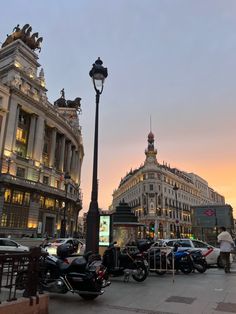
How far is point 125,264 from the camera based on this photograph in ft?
37.4

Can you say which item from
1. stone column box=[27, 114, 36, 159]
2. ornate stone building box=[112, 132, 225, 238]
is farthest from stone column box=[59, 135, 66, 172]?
ornate stone building box=[112, 132, 225, 238]

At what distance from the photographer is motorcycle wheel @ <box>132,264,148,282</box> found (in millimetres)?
11177

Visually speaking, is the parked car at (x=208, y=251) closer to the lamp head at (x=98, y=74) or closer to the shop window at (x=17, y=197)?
the lamp head at (x=98, y=74)

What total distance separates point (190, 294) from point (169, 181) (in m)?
96.1

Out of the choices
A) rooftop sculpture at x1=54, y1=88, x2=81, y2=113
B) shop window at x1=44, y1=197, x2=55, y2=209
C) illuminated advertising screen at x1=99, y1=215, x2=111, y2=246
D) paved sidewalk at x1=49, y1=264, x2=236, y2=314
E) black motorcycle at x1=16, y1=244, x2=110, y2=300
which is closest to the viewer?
paved sidewalk at x1=49, y1=264, x2=236, y2=314

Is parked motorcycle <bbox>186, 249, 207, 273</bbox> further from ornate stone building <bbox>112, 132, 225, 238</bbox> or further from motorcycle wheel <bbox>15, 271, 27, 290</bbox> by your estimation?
ornate stone building <bbox>112, 132, 225, 238</bbox>

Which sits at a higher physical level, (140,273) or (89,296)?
(140,273)

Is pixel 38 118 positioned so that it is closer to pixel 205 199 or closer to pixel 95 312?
pixel 95 312

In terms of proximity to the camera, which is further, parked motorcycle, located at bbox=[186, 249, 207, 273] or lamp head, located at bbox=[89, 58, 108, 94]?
parked motorcycle, located at bbox=[186, 249, 207, 273]

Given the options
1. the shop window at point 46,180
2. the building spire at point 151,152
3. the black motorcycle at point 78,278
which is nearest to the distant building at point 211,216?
the black motorcycle at point 78,278

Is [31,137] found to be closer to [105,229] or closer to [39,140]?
[39,140]

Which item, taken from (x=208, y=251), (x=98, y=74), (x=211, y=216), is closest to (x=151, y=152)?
(x=211, y=216)

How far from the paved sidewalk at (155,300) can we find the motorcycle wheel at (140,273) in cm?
95

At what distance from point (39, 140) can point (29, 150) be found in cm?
276
